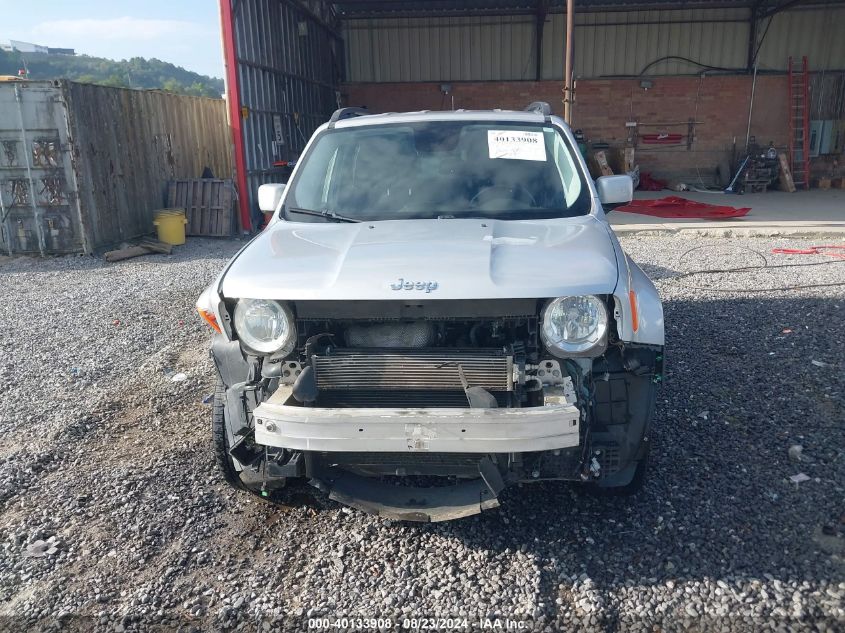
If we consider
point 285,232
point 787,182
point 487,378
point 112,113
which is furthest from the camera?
point 787,182

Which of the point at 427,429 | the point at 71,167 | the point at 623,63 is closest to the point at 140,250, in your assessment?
the point at 71,167

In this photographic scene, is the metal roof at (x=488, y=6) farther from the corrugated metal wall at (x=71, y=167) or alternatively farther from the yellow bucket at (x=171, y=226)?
the yellow bucket at (x=171, y=226)

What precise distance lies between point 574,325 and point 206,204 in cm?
1035

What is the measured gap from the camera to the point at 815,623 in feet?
8.10

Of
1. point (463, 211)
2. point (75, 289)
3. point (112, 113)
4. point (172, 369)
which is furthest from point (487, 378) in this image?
point (112, 113)

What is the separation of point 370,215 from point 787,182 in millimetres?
15752

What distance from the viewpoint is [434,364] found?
2801 millimetres

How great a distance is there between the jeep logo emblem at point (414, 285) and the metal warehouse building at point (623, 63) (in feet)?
49.5

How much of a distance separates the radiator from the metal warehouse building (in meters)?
15.0

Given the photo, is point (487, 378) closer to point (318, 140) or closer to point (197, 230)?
point (318, 140)

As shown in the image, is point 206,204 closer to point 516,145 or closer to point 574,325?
point 516,145

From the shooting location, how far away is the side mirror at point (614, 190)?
3.98 metres

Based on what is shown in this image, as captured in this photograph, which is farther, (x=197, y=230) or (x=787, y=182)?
(x=787, y=182)

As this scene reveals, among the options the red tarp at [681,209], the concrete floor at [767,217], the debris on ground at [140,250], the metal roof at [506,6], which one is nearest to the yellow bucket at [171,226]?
the debris on ground at [140,250]
